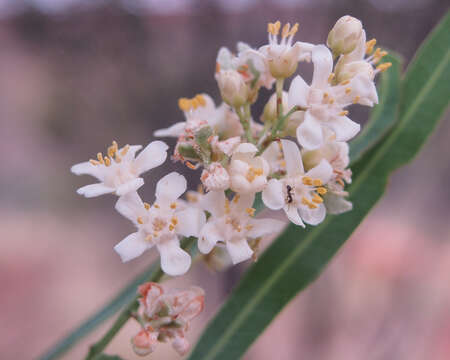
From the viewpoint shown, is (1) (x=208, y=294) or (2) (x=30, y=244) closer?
(1) (x=208, y=294)

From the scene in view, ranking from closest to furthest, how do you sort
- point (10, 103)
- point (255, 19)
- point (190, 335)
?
point (255, 19)
point (190, 335)
point (10, 103)

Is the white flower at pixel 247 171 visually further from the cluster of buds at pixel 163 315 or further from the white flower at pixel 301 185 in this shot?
the cluster of buds at pixel 163 315

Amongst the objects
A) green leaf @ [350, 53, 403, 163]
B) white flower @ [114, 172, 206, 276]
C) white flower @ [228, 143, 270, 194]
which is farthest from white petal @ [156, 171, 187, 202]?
green leaf @ [350, 53, 403, 163]

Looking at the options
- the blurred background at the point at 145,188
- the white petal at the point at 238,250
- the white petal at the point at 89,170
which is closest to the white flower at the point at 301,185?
the white petal at the point at 238,250

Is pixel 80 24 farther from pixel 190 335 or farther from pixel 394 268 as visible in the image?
pixel 394 268

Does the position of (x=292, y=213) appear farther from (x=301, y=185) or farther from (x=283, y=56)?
(x=283, y=56)

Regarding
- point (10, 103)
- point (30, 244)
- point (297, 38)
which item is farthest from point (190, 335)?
point (10, 103)

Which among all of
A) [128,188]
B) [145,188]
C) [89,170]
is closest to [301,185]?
[128,188]
